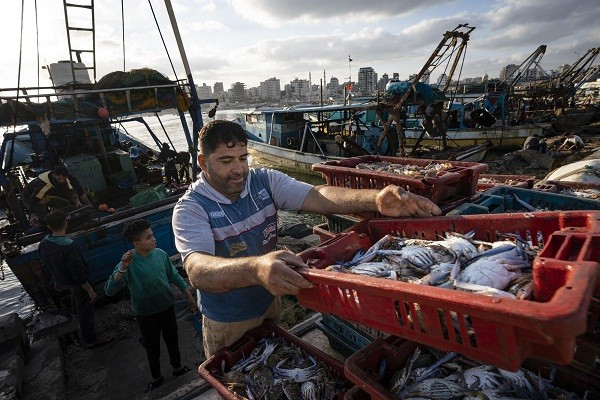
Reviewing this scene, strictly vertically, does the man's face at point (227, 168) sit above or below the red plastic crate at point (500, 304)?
above

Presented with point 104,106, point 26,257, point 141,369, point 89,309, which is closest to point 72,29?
point 104,106

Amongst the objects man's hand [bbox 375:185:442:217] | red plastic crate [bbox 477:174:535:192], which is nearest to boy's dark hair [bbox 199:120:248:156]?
man's hand [bbox 375:185:442:217]

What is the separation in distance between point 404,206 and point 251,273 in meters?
1.16

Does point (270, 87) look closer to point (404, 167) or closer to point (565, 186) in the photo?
point (404, 167)

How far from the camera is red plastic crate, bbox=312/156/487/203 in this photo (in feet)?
8.61

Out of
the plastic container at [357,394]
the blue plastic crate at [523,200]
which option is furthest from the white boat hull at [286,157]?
the plastic container at [357,394]

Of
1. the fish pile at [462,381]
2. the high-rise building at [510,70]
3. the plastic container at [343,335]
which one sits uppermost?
the high-rise building at [510,70]

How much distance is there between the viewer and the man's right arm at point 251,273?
1.58 m

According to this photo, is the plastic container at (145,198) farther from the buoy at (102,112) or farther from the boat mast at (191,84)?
the buoy at (102,112)

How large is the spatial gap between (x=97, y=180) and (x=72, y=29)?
4.08 meters

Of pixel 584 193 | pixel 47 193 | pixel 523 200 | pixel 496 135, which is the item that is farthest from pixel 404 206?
pixel 496 135

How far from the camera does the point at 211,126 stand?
225 centimetres

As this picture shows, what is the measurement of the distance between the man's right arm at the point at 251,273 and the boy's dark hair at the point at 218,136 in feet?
2.50

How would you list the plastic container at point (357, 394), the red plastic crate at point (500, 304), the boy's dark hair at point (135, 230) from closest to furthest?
the red plastic crate at point (500, 304)
the plastic container at point (357, 394)
the boy's dark hair at point (135, 230)
